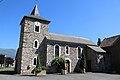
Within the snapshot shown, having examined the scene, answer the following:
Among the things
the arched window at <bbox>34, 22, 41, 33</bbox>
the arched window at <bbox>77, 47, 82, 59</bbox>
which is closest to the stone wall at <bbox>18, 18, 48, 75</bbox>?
the arched window at <bbox>34, 22, 41, 33</bbox>

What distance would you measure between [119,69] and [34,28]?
18.3 metres

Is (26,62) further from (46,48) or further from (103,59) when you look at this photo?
(103,59)

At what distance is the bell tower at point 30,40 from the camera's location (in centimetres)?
2666

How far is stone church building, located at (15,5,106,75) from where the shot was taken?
27112 mm

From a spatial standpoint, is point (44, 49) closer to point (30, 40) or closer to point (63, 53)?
point (30, 40)

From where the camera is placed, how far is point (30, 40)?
27812 millimetres

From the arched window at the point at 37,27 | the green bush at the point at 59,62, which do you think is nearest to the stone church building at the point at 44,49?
the arched window at the point at 37,27

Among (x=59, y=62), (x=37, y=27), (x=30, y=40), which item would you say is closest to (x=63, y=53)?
(x=59, y=62)

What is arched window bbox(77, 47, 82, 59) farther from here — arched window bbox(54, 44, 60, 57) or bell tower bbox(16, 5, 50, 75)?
bell tower bbox(16, 5, 50, 75)

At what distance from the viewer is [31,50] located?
2741 centimetres

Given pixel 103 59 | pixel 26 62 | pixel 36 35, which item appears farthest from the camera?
pixel 103 59

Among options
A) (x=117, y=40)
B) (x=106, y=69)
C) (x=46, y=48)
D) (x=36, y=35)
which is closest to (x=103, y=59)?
(x=106, y=69)

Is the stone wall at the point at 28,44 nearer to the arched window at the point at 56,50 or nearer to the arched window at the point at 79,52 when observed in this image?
the arched window at the point at 56,50

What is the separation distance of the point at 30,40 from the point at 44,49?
300 cm
